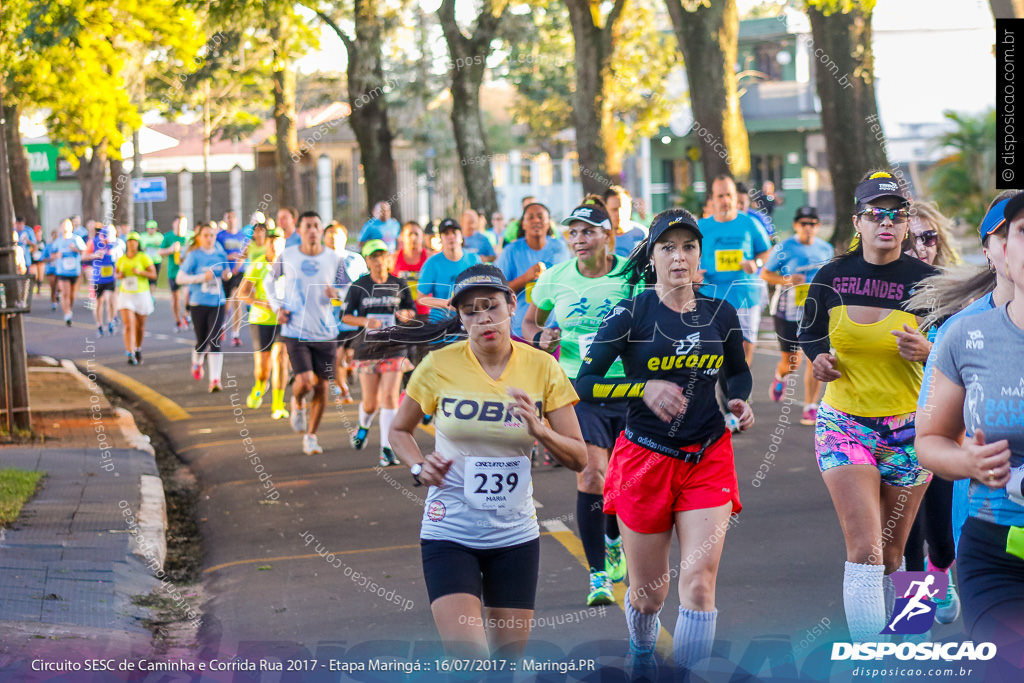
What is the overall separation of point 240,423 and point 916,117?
1390 inches

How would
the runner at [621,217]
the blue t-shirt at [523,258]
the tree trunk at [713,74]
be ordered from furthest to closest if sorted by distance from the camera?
the tree trunk at [713,74], the blue t-shirt at [523,258], the runner at [621,217]

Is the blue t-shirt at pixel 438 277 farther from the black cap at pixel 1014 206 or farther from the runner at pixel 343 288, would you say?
the black cap at pixel 1014 206

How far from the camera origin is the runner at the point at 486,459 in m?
4.46

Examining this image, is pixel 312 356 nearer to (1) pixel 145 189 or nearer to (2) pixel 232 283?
(2) pixel 232 283

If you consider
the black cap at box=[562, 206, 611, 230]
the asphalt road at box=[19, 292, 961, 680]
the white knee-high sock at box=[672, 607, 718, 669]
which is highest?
the black cap at box=[562, 206, 611, 230]

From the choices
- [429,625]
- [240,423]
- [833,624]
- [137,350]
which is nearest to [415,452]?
[429,625]

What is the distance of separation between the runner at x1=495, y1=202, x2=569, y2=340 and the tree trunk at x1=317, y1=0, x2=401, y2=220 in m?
13.2

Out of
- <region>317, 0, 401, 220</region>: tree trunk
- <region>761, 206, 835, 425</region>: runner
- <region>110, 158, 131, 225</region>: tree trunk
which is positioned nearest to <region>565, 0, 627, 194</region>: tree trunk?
<region>317, 0, 401, 220</region>: tree trunk

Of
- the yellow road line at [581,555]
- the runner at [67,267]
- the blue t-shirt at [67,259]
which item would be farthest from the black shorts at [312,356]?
the blue t-shirt at [67,259]

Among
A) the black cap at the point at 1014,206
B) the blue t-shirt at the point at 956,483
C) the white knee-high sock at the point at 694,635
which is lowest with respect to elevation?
the white knee-high sock at the point at 694,635

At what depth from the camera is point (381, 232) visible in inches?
665

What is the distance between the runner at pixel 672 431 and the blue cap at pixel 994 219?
1.40m

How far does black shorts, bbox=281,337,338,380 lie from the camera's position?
10.8m

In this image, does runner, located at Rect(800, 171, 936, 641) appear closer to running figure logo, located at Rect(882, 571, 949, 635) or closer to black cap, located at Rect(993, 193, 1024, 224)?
running figure logo, located at Rect(882, 571, 949, 635)
